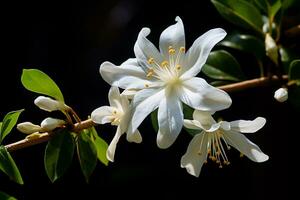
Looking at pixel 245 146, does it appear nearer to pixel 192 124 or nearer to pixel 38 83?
pixel 192 124

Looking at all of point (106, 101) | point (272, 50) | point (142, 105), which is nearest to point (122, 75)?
point (142, 105)

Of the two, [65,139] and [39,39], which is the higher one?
[39,39]

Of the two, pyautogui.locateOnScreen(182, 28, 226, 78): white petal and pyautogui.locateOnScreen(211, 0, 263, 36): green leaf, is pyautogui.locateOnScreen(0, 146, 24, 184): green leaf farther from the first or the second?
pyautogui.locateOnScreen(211, 0, 263, 36): green leaf

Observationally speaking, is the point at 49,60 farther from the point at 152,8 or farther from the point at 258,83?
the point at 258,83

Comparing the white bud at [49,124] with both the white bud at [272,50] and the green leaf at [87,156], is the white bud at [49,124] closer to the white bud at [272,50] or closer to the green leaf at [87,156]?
the green leaf at [87,156]

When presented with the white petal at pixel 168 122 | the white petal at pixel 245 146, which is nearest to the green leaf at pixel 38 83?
the white petal at pixel 168 122

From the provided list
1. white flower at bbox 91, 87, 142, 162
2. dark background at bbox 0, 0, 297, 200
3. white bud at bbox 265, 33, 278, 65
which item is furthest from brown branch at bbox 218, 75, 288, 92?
dark background at bbox 0, 0, 297, 200

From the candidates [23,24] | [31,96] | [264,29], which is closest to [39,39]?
[23,24]
